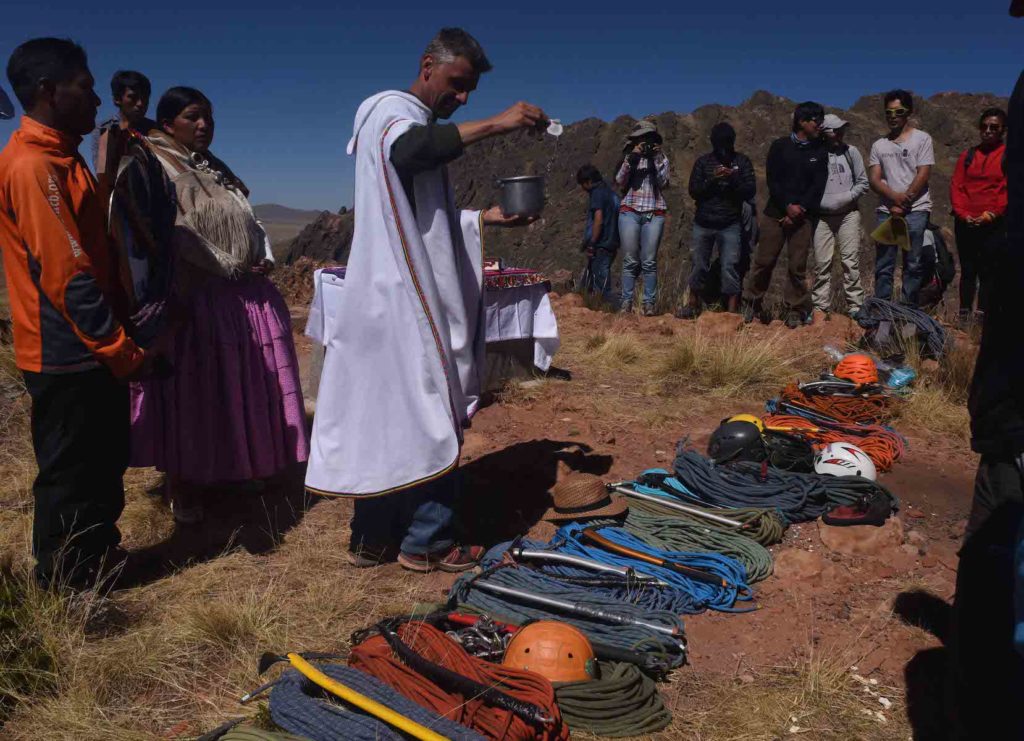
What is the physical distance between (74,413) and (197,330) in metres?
0.87

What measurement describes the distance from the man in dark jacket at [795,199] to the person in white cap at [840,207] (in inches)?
3.5

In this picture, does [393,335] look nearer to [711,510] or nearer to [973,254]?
[711,510]

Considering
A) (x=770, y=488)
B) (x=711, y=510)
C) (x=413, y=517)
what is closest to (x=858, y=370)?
(x=770, y=488)

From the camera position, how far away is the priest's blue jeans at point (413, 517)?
321 centimetres

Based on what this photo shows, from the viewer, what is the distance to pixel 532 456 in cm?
456

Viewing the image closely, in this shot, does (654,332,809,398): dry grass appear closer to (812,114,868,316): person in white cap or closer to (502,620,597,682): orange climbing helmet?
(812,114,868,316): person in white cap

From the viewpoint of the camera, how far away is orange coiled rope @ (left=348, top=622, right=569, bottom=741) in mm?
2152

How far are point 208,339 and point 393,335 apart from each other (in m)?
1.13

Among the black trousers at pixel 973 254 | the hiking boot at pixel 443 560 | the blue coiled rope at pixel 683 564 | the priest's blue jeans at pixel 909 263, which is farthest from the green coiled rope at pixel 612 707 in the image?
the priest's blue jeans at pixel 909 263

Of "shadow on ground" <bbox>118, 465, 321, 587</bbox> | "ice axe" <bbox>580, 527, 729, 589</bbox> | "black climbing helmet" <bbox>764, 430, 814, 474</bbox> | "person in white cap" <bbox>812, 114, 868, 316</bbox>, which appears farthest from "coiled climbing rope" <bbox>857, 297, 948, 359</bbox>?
"shadow on ground" <bbox>118, 465, 321, 587</bbox>

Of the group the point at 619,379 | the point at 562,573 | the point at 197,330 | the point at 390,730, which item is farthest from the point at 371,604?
the point at 619,379

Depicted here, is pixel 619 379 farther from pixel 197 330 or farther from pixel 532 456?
pixel 197 330

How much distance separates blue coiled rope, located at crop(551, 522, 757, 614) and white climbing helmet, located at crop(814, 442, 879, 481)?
43.4 inches

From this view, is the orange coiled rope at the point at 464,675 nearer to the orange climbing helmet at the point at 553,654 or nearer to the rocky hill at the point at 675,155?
the orange climbing helmet at the point at 553,654
